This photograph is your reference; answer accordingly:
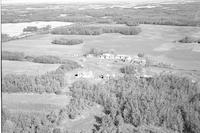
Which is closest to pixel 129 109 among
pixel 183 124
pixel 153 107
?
pixel 153 107

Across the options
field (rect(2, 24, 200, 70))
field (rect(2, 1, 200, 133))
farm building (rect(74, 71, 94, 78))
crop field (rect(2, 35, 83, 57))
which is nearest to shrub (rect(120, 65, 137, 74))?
field (rect(2, 1, 200, 133))

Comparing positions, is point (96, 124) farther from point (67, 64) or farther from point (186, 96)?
point (67, 64)

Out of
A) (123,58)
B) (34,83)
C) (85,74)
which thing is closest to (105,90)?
(85,74)

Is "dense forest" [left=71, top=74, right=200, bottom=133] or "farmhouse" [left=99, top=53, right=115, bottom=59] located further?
"farmhouse" [left=99, top=53, right=115, bottom=59]

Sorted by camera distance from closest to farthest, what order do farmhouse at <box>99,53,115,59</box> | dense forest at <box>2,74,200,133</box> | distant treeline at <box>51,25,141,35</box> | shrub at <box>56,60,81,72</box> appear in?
dense forest at <box>2,74,200,133</box> → shrub at <box>56,60,81,72</box> → farmhouse at <box>99,53,115,59</box> → distant treeline at <box>51,25,141,35</box>

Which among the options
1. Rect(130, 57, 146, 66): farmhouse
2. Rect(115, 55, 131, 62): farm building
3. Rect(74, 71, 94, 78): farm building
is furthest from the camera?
Rect(115, 55, 131, 62): farm building

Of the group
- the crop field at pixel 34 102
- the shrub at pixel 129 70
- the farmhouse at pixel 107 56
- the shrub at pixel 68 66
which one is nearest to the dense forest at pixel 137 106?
the crop field at pixel 34 102

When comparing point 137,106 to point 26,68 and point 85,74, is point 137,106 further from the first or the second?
point 26,68

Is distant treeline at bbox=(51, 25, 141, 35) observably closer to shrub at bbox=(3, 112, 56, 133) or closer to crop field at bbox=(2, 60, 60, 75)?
crop field at bbox=(2, 60, 60, 75)

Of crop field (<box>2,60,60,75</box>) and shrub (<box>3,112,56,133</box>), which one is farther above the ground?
crop field (<box>2,60,60,75</box>)
